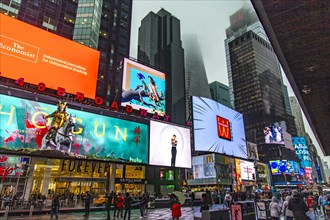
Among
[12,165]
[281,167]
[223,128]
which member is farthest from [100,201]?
[281,167]

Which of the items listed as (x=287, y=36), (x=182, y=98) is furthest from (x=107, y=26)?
(x=182, y=98)

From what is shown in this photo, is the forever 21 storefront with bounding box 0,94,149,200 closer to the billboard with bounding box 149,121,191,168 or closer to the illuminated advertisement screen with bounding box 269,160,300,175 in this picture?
the billboard with bounding box 149,121,191,168

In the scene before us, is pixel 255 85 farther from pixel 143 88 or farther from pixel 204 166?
pixel 143 88

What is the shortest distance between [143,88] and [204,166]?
3778 centimetres

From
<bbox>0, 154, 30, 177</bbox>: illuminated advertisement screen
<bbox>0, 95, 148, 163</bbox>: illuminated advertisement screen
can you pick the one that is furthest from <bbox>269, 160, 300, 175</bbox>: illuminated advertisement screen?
<bbox>0, 154, 30, 177</bbox>: illuminated advertisement screen

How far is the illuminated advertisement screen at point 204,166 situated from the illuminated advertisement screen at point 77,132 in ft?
118

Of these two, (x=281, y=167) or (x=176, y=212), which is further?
(x=281, y=167)

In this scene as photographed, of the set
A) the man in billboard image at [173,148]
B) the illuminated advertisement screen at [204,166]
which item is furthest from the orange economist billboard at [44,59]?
the illuminated advertisement screen at [204,166]

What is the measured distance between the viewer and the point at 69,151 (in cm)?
2233

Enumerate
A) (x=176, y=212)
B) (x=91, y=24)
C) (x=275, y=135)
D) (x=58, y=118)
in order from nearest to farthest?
1. (x=176, y=212)
2. (x=58, y=118)
3. (x=91, y=24)
4. (x=275, y=135)

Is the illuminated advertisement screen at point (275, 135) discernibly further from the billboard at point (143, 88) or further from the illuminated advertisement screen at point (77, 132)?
the illuminated advertisement screen at point (77, 132)

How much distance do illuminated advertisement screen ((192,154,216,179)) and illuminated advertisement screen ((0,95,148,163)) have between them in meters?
36.0

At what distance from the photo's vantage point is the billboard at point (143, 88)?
97.6ft

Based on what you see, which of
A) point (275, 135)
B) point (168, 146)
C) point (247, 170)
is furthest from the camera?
point (275, 135)
